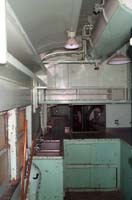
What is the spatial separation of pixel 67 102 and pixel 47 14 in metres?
2.75

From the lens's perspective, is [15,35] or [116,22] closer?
[15,35]

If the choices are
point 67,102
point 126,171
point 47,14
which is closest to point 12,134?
point 47,14

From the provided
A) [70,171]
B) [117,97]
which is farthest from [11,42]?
[117,97]

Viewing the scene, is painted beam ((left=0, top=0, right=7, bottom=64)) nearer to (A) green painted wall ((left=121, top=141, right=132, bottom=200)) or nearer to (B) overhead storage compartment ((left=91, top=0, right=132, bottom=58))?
(B) overhead storage compartment ((left=91, top=0, right=132, bottom=58))

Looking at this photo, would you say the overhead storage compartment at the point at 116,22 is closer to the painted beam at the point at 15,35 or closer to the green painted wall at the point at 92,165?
the painted beam at the point at 15,35

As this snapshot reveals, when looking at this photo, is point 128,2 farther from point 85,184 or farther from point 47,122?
point 47,122

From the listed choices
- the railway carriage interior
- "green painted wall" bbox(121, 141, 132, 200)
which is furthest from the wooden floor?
"green painted wall" bbox(121, 141, 132, 200)

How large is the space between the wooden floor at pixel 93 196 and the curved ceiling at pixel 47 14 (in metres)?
2.57

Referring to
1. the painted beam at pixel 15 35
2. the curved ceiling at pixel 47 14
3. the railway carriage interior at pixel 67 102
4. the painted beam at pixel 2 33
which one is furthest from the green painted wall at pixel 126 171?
the painted beam at pixel 2 33

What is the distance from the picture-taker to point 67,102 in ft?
16.0

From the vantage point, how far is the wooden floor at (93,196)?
400 cm

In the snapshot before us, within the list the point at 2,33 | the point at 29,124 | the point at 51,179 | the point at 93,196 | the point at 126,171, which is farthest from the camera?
the point at 93,196

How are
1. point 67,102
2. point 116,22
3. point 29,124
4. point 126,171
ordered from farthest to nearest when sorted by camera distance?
point 67,102, point 126,171, point 29,124, point 116,22

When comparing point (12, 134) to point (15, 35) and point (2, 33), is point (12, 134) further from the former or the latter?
point (2, 33)
